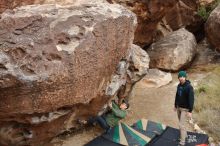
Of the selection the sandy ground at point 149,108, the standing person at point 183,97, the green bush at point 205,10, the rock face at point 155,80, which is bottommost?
the rock face at point 155,80

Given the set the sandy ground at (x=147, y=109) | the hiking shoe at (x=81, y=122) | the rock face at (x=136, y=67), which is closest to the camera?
the hiking shoe at (x=81, y=122)

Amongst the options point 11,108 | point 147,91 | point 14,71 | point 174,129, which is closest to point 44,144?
point 11,108

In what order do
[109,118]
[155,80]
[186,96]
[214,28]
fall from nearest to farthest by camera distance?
[186,96], [109,118], [155,80], [214,28]

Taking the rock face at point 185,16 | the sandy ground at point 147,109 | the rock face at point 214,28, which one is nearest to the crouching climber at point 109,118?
the sandy ground at point 147,109

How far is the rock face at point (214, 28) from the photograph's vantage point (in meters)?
15.5

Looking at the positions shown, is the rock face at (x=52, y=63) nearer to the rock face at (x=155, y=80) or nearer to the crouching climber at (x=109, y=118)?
the crouching climber at (x=109, y=118)

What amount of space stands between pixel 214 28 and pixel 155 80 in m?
3.37

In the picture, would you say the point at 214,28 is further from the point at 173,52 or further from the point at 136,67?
the point at 136,67

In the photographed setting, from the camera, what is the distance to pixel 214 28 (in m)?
15.7

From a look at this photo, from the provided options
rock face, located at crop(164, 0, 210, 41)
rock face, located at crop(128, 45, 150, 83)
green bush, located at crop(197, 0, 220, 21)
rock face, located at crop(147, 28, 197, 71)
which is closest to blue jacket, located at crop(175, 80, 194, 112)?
rock face, located at crop(128, 45, 150, 83)

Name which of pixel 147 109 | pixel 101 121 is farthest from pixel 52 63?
pixel 147 109

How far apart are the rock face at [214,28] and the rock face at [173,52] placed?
2.21ft

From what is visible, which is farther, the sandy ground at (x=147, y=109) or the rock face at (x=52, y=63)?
the sandy ground at (x=147, y=109)

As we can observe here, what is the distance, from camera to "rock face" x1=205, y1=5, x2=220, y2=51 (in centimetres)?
1553
